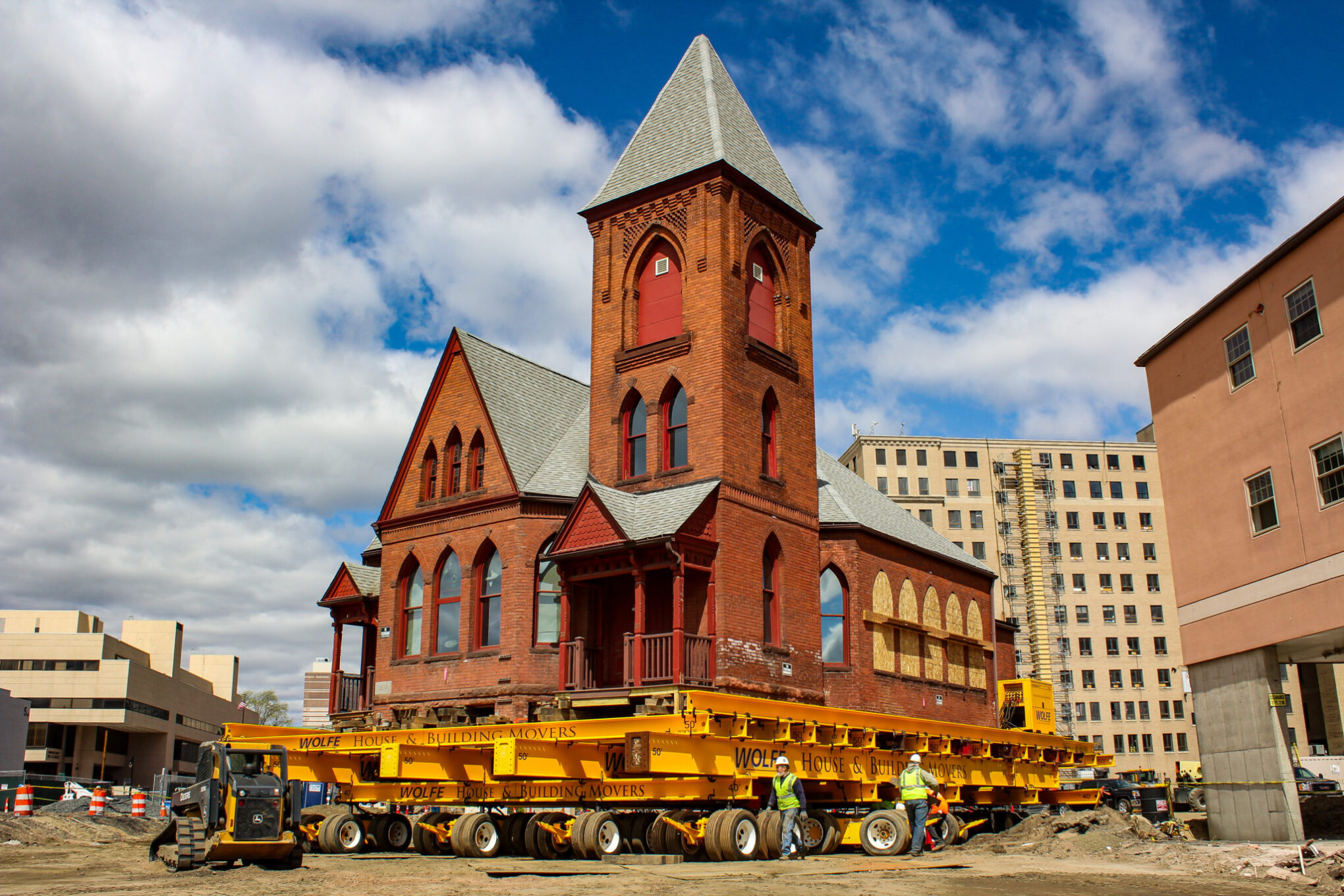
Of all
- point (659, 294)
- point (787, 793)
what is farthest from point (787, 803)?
point (659, 294)

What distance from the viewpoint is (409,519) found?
101 ft

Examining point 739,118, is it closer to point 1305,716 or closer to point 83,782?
point 1305,716

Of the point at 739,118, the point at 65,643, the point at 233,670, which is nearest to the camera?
the point at 739,118

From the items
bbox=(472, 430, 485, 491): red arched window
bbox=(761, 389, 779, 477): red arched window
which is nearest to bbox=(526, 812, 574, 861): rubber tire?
bbox=(761, 389, 779, 477): red arched window

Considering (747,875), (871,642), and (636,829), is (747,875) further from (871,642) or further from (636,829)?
(871,642)

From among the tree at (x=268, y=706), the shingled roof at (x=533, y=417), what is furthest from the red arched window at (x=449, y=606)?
the tree at (x=268, y=706)

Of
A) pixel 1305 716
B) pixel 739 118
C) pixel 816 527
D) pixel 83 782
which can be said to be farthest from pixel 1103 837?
pixel 83 782

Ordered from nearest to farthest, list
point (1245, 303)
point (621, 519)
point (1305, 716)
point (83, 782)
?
point (1245, 303) < point (621, 519) < point (1305, 716) < point (83, 782)

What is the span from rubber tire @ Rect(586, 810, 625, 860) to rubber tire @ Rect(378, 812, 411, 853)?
5728mm

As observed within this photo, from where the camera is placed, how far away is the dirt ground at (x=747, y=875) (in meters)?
14.1

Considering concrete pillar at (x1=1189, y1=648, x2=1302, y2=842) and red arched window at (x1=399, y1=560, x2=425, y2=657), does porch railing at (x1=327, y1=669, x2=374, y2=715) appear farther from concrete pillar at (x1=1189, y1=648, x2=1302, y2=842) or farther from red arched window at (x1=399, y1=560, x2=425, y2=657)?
concrete pillar at (x1=1189, y1=648, x2=1302, y2=842)

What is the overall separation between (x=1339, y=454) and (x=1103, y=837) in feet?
27.8

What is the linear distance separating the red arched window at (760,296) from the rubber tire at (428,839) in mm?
13990

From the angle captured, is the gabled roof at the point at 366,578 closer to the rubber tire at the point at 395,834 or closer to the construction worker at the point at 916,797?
the rubber tire at the point at 395,834
